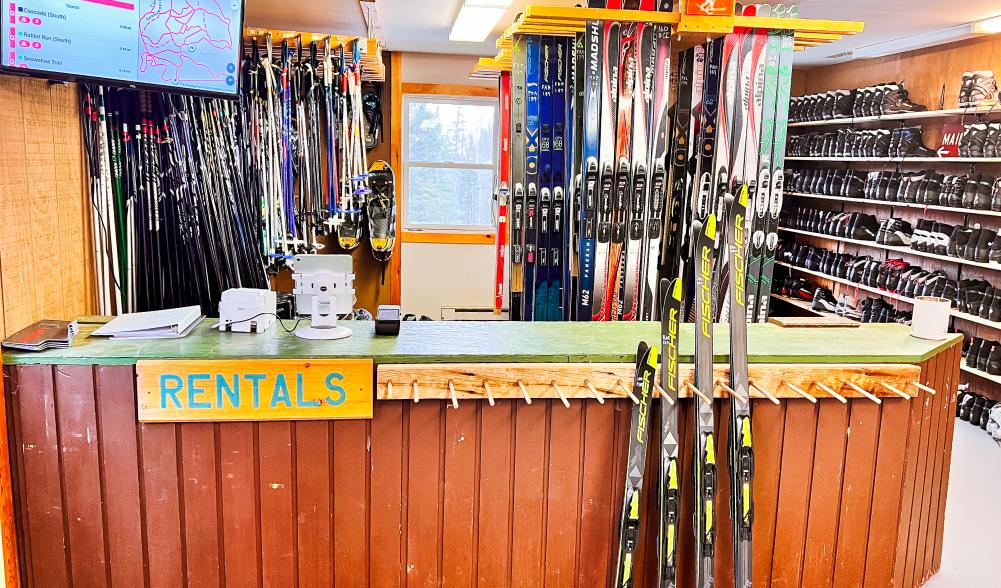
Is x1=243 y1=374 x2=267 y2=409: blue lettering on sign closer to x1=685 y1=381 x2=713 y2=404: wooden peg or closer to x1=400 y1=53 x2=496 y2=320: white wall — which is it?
x1=685 y1=381 x2=713 y2=404: wooden peg

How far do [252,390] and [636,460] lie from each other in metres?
1.24

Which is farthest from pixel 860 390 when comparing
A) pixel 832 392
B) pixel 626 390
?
pixel 626 390

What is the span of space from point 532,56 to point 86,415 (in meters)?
2.59

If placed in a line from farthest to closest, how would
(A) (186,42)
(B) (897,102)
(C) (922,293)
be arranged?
1. (B) (897,102)
2. (C) (922,293)
3. (A) (186,42)

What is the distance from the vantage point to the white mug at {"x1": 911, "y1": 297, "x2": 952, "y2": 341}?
2.79 m

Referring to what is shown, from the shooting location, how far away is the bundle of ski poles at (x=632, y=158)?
12.4 ft

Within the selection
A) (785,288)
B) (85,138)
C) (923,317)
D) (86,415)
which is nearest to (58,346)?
(86,415)

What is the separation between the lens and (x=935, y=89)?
6238 mm

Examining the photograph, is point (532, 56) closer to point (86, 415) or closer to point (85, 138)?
point (85, 138)

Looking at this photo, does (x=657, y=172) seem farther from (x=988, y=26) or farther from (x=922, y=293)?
(x=922, y=293)

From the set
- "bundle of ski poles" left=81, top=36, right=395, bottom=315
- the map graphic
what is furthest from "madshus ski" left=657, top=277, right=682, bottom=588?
"bundle of ski poles" left=81, top=36, right=395, bottom=315

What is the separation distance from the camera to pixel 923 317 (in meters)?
2.82

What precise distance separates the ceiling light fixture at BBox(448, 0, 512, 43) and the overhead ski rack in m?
1.10

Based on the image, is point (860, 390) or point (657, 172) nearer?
point (860, 390)
